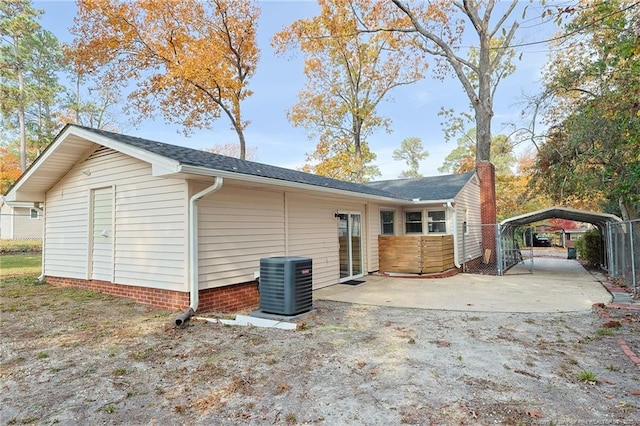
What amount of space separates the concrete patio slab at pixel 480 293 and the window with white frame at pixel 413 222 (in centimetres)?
244

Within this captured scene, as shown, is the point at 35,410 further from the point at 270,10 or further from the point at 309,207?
the point at 270,10

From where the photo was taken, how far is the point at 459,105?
22.3 meters

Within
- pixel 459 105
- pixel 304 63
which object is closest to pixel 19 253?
pixel 304 63

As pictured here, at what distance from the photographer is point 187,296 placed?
18.2 feet

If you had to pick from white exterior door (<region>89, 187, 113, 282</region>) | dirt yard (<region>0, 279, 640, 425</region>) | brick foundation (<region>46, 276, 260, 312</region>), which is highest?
white exterior door (<region>89, 187, 113, 282</region>)

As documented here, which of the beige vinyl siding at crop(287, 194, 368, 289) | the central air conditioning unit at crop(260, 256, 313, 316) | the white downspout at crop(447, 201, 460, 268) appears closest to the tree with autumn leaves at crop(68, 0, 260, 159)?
the beige vinyl siding at crop(287, 194, 368, 289)

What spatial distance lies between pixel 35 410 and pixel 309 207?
6.14 metres

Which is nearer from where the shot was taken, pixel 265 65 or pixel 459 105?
pixel 265 65

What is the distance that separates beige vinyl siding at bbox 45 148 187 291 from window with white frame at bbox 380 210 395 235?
289 inches

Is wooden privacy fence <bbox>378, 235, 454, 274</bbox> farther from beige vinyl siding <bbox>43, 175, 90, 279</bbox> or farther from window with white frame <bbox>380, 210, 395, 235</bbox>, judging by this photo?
beige vinyl siding <bbox>43, 175, 90, 279</bbox>

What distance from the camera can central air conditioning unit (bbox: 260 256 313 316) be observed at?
5.42 m

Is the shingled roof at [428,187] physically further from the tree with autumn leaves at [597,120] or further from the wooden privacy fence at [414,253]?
the tree with autumn leaves at [597,120]

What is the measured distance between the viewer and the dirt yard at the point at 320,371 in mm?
2697

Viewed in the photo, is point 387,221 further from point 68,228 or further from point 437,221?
point 68,228
